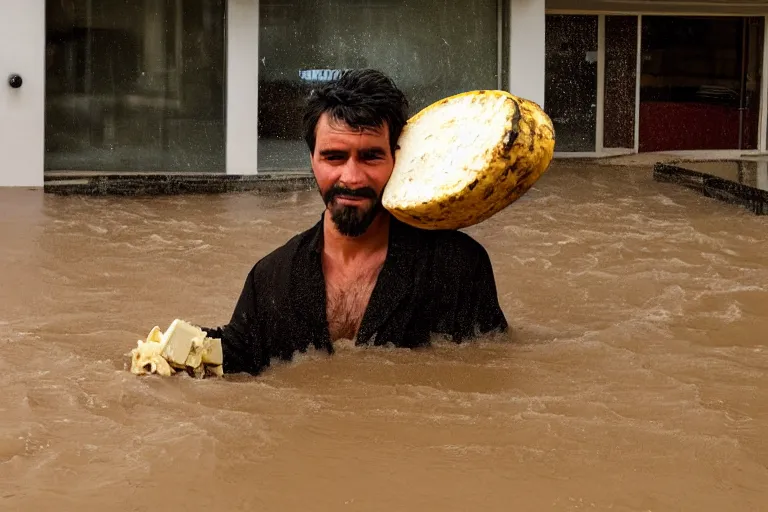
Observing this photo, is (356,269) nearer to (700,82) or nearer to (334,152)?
(334,152)

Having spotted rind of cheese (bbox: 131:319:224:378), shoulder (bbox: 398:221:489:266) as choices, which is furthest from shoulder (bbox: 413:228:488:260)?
spotted rind of cheese (bbox: 131:319:224:378)

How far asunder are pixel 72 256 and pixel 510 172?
545 cm

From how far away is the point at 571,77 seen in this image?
19109 millimetres

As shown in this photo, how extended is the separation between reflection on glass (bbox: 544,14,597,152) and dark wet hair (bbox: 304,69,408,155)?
A: 14.5m

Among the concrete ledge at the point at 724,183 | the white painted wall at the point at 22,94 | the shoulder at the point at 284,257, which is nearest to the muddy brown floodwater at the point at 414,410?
the shoulder at the point at 284,257

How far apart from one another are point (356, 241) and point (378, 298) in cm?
24

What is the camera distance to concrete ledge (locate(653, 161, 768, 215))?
12125 millimetres

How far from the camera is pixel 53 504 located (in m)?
3.64

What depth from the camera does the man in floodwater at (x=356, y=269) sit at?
469cm

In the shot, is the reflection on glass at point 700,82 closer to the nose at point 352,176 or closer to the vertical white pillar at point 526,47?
the vertical white pillar at point 526,47

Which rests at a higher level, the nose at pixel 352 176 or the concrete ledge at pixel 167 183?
the nose at pixel 352 176

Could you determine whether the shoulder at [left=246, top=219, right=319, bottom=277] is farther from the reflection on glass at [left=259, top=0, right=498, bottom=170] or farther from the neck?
the reflection on glass at [left=259, top=0, right=498, bottom=170]

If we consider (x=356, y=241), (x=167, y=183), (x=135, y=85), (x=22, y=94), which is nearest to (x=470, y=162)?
(x=356, y=241)

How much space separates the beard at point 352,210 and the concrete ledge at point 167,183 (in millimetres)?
9539
